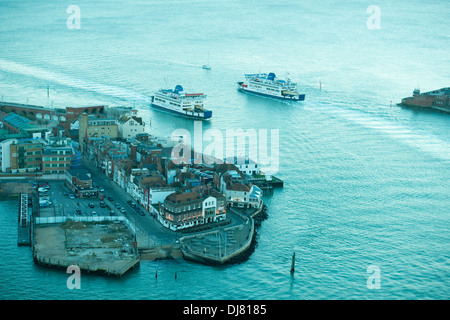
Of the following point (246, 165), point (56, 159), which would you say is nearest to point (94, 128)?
point (56, 159)

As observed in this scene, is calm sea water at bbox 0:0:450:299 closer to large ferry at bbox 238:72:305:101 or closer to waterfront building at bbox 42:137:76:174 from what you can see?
large ferry at bbox 238:72:305:101

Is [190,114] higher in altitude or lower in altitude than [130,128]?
higher

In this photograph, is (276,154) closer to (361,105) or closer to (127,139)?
(127,139)

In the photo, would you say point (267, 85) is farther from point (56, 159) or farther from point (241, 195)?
point (241, 195)

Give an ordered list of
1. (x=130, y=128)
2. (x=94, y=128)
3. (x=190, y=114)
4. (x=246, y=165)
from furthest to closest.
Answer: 1. (x=190, y=114)
2. (x=130, y=128)
3. (x=94, y=128)
4. (x=246, y=165)

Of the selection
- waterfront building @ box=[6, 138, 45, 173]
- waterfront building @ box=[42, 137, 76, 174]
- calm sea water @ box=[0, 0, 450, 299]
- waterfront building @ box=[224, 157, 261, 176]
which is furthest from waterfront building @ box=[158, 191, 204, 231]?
waterfront building @ box=[6, 138, 45, 173]
